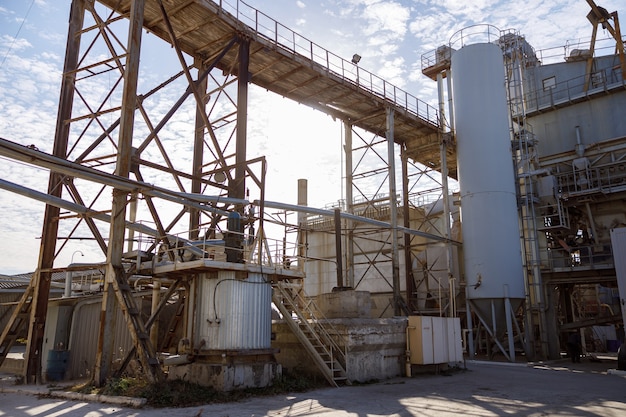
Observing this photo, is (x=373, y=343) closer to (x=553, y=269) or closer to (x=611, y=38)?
(x=553, y=269)

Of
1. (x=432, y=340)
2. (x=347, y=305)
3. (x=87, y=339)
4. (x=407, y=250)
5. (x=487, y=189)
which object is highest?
(x=487, y=189)

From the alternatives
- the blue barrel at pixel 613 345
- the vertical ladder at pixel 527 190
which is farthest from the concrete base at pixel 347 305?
the blue barrel at pixel 613 345

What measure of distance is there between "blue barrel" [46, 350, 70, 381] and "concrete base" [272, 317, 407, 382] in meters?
7.26

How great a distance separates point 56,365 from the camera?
17.3 metres

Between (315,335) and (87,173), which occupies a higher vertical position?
(87,173)

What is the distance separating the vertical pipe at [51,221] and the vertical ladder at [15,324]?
11.9 inches

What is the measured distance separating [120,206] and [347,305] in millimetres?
8282

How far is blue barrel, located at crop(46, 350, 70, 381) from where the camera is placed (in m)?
17.2

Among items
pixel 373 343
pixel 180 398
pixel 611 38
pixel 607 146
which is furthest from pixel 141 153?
pixel 611 38

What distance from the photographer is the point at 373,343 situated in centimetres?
1677

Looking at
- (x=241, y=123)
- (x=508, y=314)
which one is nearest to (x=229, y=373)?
(x=241, y=123)

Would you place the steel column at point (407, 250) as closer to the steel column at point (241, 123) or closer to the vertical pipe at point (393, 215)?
the vertical pipe at point (393, 215)

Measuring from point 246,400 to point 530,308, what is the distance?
19.3 metres

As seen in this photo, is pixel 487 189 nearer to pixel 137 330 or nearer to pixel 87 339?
pixel 137 330
